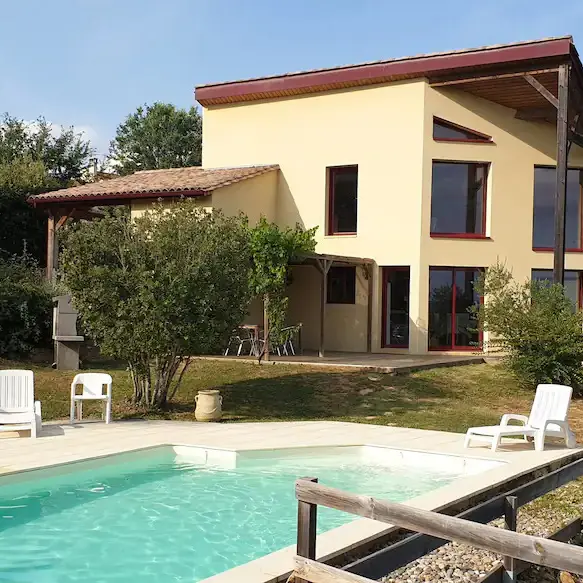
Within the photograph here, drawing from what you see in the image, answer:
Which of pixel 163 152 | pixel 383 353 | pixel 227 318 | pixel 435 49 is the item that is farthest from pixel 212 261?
pixel 163 152

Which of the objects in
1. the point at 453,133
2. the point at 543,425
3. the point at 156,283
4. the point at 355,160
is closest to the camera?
the point at 543,425

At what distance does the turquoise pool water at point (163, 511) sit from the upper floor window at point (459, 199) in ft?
38.9

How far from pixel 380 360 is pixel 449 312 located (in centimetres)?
354

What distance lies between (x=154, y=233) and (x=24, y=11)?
6404 millimetres

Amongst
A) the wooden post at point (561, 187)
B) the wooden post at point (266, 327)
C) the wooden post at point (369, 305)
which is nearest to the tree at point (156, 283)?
the wooden post at point (266, 327)

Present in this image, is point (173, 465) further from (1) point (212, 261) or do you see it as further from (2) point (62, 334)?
(2) point (62, 334)

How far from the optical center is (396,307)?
810 inches

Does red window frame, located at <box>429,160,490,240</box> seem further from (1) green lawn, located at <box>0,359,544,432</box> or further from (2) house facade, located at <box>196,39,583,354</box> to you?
(1) green lawn, located at <box>0,359,544,432</box>

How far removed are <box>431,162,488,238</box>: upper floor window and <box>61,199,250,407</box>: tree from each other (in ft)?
31.5

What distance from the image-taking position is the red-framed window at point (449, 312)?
20250 mm

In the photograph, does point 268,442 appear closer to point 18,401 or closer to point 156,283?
point 156,283

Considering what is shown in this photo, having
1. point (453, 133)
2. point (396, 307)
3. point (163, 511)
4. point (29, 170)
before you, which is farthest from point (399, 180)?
point (29, 170)

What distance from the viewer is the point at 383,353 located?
67.0 ft

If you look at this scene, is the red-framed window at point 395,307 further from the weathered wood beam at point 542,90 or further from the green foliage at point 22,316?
the green foliage at point 22,316
